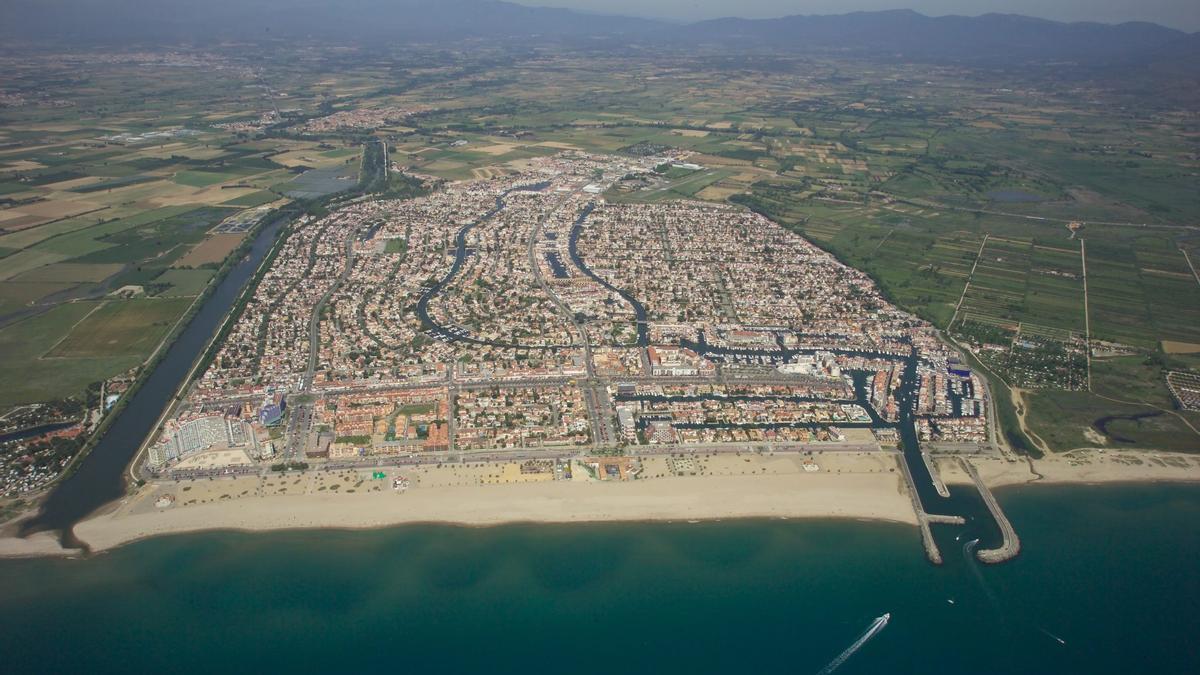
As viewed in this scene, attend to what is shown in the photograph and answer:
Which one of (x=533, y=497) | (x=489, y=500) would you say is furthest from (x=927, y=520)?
(x=489, y=500)

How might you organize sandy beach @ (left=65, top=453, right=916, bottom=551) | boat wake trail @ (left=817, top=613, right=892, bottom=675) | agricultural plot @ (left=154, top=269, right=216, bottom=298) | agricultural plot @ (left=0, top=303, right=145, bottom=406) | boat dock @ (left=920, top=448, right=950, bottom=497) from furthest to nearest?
agricultural plot @ (left=154, top=269, right=216, bottom=298)
agricultural plot @ (left=0, top=303, right=145, bottom=406)
boat dock @ (left=920, top=448, right=950, bottom=497)
sandy beach @ (left=65, top=453, right=916, bottom=551)
boat wake trail @ (left=817, top=613, right=892, bottom=675)

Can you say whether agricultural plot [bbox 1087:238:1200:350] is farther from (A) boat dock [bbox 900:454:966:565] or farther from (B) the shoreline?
(A) boat dock [bbox 900:454:966:565]

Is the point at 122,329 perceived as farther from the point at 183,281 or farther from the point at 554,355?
the point at 554,355

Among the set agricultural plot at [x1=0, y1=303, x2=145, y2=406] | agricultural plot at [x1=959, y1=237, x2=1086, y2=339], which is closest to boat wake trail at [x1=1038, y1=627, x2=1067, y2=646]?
agricultural plot at [x1=959, y1=237, x2=1086, y2=339]

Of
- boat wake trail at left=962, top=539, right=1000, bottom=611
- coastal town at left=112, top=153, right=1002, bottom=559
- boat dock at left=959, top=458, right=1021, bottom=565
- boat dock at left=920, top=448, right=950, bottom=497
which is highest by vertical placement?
coastal town at left=112, top=153, right=1002, bottom=559

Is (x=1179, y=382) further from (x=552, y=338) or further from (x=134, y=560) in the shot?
(x=134, y=560)
